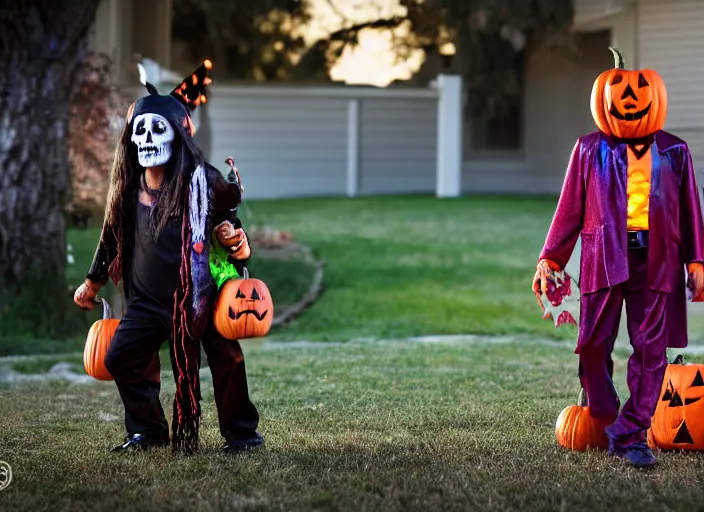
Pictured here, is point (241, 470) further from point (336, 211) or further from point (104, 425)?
point (336, 211)

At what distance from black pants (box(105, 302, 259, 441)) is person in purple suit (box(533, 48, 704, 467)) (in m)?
1.54

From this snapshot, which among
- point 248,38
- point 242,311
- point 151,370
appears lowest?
point 151,370

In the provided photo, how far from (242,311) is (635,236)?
176cm

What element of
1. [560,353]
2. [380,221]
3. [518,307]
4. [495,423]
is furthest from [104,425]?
[380,221]

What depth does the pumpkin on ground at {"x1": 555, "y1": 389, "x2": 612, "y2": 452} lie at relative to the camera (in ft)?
18.0

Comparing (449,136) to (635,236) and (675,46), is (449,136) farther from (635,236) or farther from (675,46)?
(635,236)

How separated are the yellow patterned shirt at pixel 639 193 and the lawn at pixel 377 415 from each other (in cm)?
105

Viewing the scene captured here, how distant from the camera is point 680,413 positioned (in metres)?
5.57

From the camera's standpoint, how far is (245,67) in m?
23.8

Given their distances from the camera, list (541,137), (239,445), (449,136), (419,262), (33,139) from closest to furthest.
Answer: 1. (239,445)
2. (33,139)
3. (419,262)
4. (449,136)
5. (541,137)

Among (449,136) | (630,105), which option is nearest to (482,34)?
(449,136)

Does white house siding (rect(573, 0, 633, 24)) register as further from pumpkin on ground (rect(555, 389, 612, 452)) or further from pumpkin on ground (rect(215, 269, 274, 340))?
pumpkin on ground (rect(215, 269, 274, 340))

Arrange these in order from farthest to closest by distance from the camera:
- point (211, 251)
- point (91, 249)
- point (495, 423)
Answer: point (91, 249)
point (495, 423)
point (211, 251)

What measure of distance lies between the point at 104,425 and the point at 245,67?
58.9 ft
